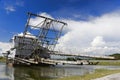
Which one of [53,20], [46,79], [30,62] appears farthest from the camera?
[53,20]

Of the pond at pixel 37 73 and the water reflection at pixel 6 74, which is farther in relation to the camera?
the pond at pixel 37 73

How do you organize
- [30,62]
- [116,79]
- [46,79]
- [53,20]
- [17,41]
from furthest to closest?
[17,41], [53,20], [30,62], [46,79], [116,79]

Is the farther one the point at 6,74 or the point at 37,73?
the point at 37,73

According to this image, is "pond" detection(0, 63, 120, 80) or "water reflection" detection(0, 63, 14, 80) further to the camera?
"pond" detection(0, 63, 120, 80)

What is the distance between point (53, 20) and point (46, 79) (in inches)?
1618

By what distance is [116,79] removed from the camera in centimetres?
2259

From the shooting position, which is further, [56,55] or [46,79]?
[56,55]

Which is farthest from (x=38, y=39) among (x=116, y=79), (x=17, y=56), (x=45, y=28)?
(x=116, y=79)

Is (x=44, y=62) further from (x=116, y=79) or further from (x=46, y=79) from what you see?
(x=116, y=79)

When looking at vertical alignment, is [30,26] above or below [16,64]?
above

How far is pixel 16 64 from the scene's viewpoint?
249 ft

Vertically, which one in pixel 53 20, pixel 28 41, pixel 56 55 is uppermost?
pixel 53 20

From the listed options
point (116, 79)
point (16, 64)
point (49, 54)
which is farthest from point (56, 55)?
point (116, 79)

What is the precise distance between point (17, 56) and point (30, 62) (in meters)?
10.9
